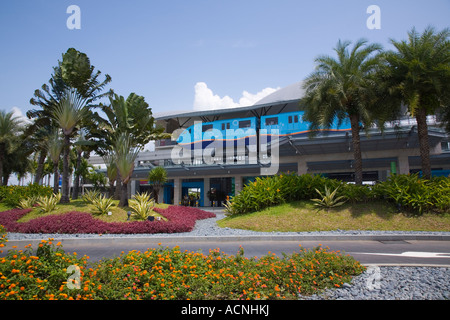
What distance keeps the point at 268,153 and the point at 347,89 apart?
61.2ft

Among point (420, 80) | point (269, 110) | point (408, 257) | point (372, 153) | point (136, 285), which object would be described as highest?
point (269, 110)

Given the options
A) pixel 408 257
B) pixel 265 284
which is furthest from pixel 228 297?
pixel 408 257

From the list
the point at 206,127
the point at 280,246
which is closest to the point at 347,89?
the point at 280,246

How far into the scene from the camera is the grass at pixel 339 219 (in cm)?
1243

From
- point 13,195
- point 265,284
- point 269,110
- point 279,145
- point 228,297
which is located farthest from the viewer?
point 269,110

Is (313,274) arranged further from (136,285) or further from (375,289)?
(136,285)

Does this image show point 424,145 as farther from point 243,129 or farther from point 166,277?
point 243,129

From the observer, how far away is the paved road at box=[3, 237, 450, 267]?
763 centimetres

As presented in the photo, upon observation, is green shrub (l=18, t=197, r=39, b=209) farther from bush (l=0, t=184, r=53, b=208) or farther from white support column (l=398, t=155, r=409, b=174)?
white support column (l=398, t=155, r=409, b=174)

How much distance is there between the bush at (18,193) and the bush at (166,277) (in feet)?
54.2

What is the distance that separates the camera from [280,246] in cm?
972

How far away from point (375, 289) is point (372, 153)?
29195 mm

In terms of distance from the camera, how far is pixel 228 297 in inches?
162

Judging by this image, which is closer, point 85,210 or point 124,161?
point 85,210
